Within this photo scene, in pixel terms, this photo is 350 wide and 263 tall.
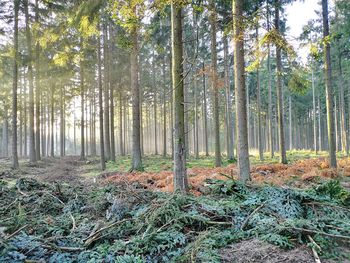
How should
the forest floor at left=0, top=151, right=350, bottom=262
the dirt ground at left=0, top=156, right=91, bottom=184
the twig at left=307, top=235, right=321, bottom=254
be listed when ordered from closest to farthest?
1. the twig at left=307, top=235, right=321, bottom=254
2. the forest floor at left=0, top=151, right=350, bottom=262
3. the dirt ground at left=0, top=156, right=91, bottom=184

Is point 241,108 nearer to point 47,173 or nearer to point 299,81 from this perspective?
point 299,81

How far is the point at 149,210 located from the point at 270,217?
81.2 inches

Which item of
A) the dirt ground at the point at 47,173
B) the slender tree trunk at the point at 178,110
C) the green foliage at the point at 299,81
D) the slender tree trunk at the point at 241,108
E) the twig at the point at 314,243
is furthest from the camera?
the dirt ground at the point at 47,173

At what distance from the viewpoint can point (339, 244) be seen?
3.44m

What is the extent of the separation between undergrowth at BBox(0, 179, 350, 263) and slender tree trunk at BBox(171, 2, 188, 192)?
72 cm

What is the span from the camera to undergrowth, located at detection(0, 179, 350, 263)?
11.3 ft

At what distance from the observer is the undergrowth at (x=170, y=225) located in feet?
11.3

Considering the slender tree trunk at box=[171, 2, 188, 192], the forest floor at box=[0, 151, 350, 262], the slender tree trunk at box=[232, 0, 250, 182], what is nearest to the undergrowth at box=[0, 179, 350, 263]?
the forest floor at box=[0, 151, 350, 262]

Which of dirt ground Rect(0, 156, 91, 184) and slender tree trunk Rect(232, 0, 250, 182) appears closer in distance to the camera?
slender tree trunk Rect(232, 0, 250, 182)

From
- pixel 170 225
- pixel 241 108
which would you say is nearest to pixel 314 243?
pixel 170 225

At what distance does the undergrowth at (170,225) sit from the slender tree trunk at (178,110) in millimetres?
718

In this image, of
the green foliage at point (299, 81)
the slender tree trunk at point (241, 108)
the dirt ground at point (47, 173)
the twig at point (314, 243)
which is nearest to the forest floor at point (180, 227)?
the twig at point (314, 243)

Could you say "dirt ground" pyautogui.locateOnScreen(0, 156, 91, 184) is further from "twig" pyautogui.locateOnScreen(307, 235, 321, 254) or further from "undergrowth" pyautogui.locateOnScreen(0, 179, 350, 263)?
"twig" pyautogui.locateOnScreen(307, 235, 321, 254)

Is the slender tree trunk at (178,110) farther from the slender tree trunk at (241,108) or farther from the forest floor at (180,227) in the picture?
the slender tree trunk at (241,108)
